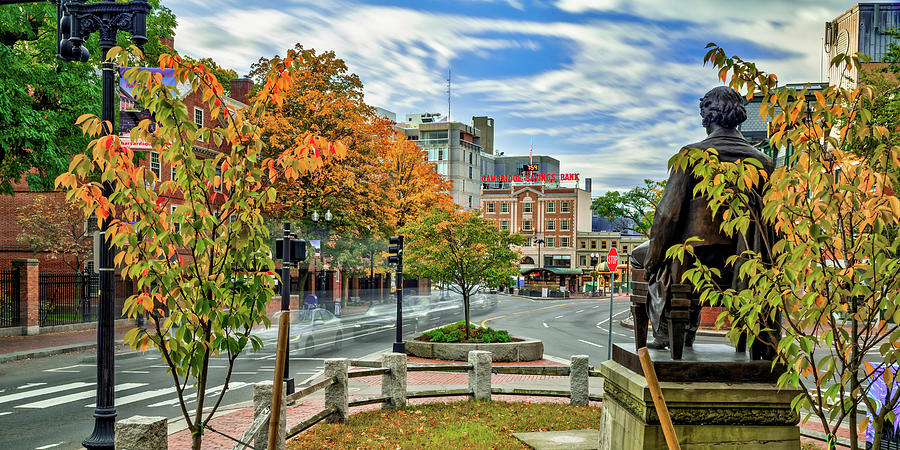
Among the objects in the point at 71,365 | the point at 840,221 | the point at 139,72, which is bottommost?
the point at 71,365

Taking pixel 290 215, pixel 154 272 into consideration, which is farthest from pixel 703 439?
pixel 290 215

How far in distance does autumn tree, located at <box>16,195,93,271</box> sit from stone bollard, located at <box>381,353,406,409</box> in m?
28.2

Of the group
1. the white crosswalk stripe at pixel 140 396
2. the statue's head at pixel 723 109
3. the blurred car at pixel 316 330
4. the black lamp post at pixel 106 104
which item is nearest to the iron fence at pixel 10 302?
the blurred car at pixel 316 330

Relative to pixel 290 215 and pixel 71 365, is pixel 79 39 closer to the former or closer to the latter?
pixel 71 365

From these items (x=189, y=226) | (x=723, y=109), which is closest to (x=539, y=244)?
(x=723, y=109)

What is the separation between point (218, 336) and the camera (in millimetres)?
5531

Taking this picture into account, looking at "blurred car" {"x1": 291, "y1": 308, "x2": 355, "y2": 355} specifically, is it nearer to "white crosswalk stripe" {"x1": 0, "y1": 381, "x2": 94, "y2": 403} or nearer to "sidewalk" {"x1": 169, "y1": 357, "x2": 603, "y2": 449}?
"sidewalk" {"x1": 169, "y1": 357, "x2": 603, "y2": 449}

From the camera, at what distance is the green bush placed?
22.4 m

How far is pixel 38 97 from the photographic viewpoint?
23.5 m

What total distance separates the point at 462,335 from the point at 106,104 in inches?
619

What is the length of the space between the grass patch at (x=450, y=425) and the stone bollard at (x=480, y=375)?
0.23 meters

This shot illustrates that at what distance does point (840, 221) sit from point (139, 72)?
5.16 metres

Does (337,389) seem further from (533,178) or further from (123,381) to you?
(533,178)

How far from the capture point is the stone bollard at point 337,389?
1120 cm
